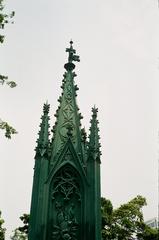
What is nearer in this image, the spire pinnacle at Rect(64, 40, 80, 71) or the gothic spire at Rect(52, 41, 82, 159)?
the gothic spire at Rect(52, 41, 82, 159)

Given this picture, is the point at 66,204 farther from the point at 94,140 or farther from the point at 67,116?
the point at 67,116

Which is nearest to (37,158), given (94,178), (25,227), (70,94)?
(94,178)

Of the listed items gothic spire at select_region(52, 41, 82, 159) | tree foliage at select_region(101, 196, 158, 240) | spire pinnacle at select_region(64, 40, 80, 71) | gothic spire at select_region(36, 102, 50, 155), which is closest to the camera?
gothic spire at select_region(36, 102, 50, 155)

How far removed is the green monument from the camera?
9094 mm

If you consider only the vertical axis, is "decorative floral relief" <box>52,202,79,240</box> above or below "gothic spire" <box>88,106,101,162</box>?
below

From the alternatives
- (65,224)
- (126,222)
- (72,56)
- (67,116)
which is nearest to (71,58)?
(72,56)

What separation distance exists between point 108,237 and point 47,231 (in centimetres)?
1347

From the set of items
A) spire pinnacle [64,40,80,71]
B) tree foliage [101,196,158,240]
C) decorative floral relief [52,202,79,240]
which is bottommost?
decorative floral relief [52,202,79,240]

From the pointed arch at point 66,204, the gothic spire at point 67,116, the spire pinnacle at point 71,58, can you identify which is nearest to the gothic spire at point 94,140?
the gothic spire at point 67,116

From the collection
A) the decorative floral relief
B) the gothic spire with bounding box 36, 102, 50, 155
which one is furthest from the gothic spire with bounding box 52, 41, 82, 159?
the decorative floral relief

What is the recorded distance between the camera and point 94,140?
35.0 ft

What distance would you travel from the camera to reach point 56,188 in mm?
9727

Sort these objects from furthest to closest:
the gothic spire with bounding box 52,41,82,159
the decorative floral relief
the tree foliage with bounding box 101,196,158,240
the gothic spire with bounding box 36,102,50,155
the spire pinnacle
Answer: the tree foliage with bounding box 101,196,158,240 < the spire pinnacle < the gothic spire with bounding box 52,41,82,159 < the gothic spire with bounding box 36,102,50,155 < the decorative floral relief

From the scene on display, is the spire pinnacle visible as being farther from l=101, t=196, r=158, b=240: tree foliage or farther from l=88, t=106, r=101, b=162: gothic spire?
l=101, t=196, r=158, b=240: tree foliage
